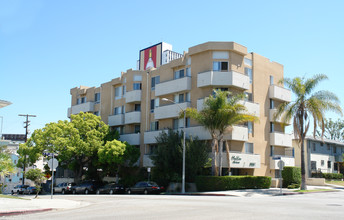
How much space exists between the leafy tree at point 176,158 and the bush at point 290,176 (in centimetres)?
930

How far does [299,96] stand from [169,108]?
47.9 ft

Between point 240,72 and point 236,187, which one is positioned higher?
point 240,72

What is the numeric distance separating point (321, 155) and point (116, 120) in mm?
32076

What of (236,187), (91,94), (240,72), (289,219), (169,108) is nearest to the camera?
(289,219)

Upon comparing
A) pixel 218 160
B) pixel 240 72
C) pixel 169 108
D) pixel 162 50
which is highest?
pixel 162 50

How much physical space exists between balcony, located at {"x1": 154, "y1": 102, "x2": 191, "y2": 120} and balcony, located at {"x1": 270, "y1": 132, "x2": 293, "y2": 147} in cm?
1093

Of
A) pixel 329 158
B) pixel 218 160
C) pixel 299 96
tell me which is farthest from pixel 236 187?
pixel 329 158

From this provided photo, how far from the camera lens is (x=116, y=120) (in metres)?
52.8

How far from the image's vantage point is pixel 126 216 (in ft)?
48.7

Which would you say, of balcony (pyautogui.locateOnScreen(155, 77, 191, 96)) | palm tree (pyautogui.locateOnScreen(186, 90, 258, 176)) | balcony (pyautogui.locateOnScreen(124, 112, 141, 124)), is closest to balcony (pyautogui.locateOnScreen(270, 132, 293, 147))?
palm tree (pyautogui.locateOnScreen(186, 90, 258, 176))

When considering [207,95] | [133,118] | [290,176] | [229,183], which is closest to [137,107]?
[133,118]

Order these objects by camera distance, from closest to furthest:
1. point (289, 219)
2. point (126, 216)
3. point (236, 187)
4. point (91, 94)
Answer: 1. point (289, 219)
2. point (126, 216)
3. point (236, 187)
4. point (91, 94)

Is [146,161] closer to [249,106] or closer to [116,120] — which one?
[116,120]

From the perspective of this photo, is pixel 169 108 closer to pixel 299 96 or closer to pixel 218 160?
pixel 218 160
